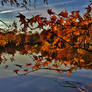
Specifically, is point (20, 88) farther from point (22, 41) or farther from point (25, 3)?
point (22, 41)

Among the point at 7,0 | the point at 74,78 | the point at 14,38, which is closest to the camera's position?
the point at 74,78

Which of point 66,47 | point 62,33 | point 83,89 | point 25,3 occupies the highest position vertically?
point 25,3

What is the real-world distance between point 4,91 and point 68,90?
1.25 meters

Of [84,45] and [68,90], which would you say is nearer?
[68,90]

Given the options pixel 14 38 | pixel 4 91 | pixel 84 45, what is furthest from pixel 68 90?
pixel 14 38

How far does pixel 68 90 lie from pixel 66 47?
6.90 meters

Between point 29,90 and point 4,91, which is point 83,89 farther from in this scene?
point 4,91

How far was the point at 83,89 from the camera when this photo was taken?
333cm

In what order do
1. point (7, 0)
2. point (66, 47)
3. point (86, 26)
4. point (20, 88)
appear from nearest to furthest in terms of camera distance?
point (20, 88)
point (7, 0)
point (86, 26)
point (66, 47)

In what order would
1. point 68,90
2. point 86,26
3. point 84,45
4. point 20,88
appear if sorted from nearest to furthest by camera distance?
1. point 68,90
2. point 20,88
3. point 86,26
4. point 84,45

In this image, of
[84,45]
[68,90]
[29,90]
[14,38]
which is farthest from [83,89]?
[14,38]

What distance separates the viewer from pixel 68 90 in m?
3.23

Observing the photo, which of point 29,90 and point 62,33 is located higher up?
point 62,33

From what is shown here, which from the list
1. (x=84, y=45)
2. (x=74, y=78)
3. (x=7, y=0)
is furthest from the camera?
(x=84, y=45)
